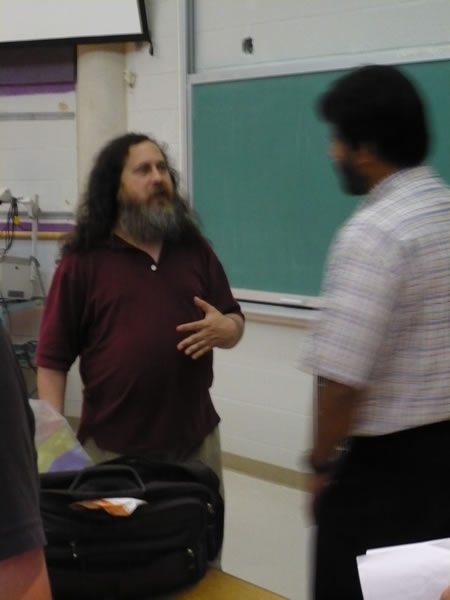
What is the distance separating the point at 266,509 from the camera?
10.4 ft

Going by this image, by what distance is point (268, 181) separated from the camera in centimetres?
321

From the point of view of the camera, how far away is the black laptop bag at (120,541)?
3.75ft

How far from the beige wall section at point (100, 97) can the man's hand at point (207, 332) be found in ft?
6.79

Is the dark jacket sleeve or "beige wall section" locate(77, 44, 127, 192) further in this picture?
"beige wall section" locate(77, 44, 127, 192)

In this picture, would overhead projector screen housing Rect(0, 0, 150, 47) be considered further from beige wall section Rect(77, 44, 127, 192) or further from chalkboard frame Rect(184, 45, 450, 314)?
chalkboard frame Rect(184, 45, 450, 314)

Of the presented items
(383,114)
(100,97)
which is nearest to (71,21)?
(100,97)

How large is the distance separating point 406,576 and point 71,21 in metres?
3.38

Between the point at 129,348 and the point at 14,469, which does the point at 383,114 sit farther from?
the point at 14,469

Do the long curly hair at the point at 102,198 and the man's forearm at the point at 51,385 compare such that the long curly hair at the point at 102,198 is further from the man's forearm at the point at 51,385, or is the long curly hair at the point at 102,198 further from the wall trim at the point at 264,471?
the wall trim at the point at 264,471

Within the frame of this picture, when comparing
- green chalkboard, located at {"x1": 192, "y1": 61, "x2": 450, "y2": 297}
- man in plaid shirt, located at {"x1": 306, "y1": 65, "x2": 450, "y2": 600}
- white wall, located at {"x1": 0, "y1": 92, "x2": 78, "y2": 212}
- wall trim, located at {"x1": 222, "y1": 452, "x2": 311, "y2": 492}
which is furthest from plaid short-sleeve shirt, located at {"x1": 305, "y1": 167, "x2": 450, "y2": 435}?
white wall, located at {"x1": 0, "y1": 92, "x2": 78, "y2": 212}

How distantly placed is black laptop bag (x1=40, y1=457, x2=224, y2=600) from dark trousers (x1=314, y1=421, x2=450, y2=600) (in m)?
0.35

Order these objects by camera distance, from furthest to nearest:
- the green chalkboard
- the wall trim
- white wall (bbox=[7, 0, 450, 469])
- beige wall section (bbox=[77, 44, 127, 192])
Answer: beige wall section (bbox=[77, 44, 127, 192]), the wall trim, the green chalkboard, white wall (bbox=[7, 0, 450, 469])

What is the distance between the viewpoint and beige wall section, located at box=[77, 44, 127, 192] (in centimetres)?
371

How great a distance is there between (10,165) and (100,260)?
2538 mm
